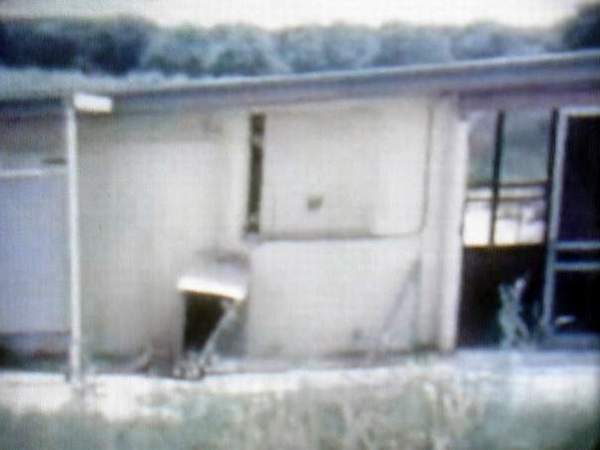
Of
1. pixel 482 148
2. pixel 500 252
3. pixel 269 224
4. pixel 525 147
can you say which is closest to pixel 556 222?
pixel 500 252

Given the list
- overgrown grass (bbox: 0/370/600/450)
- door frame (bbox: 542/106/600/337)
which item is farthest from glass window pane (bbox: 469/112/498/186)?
overgrown grass (bbox: 0/370/600/450)

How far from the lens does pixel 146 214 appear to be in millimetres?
6672

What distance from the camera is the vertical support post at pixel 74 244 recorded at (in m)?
6.02

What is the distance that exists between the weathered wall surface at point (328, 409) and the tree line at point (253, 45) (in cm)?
1473

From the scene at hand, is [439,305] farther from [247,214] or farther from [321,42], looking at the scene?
[321,42]

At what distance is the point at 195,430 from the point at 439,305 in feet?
8.26

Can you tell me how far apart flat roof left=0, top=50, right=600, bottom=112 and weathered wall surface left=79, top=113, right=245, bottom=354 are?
0.46m

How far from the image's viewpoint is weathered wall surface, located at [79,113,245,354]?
6543 millimetres

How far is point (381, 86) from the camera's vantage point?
593cm

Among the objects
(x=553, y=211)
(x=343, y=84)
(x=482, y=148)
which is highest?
(x=343, y=84)

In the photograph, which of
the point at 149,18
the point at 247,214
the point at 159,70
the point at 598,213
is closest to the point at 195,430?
the point at 247,214

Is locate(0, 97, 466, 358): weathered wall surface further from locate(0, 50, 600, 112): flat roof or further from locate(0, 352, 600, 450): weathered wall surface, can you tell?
locate(0, 352, 600, 450): weathered wall surface

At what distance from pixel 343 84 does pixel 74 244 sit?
255cm

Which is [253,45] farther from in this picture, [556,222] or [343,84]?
[343,84]
